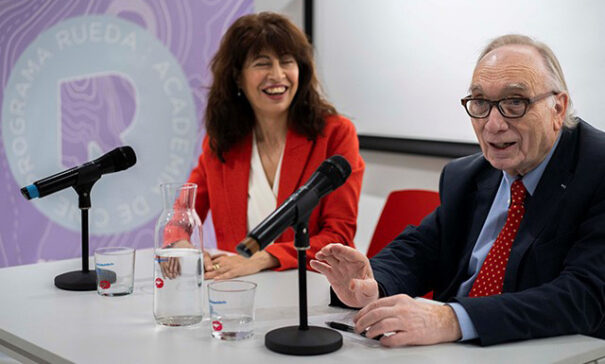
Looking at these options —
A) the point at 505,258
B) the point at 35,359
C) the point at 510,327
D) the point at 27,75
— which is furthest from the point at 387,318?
the point at 27,75

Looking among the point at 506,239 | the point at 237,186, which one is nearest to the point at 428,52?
the point at 237,186

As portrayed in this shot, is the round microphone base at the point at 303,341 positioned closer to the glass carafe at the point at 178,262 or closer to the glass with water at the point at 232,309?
the glass with water at the point at 232,309

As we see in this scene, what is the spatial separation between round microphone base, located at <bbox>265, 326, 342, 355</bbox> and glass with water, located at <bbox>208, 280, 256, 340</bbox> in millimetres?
61

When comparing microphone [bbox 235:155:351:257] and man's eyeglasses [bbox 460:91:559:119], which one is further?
man's eyeglasses [bbox 460:91:559:119]

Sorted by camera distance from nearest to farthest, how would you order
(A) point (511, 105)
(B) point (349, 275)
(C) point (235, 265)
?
1. (B) point (349, 275)
2. (A) point (511, 105)
3. (C) point (235, 265)

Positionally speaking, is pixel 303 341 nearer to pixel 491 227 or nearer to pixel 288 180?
pixel 491 227

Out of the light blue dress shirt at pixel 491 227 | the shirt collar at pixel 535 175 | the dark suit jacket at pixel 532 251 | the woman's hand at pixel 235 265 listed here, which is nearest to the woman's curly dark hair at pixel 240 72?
the woman's hand at pixel 235 265

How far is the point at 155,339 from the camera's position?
5.71 feet

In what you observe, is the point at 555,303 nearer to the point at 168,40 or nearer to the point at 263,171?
the point at 263,171

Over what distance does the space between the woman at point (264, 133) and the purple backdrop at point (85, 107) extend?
318 millimetres

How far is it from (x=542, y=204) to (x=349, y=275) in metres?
0.54

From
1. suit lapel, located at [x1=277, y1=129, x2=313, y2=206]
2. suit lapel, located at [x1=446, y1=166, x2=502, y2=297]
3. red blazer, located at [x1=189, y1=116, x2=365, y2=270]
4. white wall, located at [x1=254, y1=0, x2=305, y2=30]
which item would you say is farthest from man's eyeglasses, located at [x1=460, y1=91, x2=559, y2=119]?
white wall, located at [x1=254, y1=0, x2=305, y2=30]

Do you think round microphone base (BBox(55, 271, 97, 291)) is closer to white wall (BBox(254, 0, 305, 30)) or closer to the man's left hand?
the man's left hand

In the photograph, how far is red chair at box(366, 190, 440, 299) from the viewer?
295 centimetres
